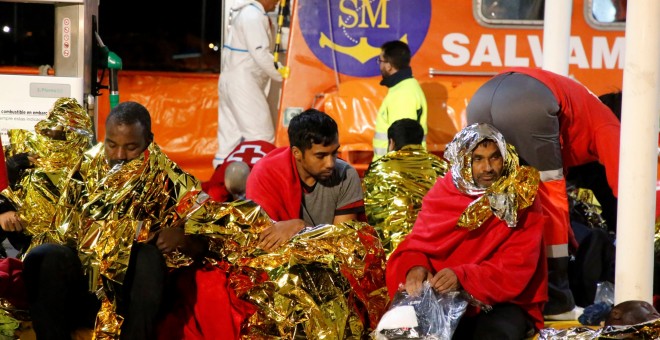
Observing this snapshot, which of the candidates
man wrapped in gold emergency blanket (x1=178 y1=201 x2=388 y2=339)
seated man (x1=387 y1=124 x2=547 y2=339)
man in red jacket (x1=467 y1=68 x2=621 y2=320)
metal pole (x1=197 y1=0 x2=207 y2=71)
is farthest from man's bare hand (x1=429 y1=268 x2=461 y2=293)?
metal pole (x1=197 y1=0 x2=207 y2=71)

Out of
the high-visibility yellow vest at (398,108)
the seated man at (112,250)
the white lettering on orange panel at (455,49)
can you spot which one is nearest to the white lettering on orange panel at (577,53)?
the white lettering on orange panel at (455,49)

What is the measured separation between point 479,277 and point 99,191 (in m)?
1.55

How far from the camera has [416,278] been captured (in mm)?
4320

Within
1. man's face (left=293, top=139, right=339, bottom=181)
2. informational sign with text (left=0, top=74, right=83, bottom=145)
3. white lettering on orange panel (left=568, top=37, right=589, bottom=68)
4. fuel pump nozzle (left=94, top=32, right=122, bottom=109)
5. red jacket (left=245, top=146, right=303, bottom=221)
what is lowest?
red jacket (left=245, top=146, right=303, bottom=221)

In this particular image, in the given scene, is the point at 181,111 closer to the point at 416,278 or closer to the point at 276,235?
the point at 276,235

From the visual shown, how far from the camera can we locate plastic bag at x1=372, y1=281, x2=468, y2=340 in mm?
4148

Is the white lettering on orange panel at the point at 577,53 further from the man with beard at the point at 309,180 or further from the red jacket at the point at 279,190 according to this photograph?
the red jacket at the point at 279,190

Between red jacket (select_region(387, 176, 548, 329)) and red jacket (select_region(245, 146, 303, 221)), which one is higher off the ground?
red jacket (select_region(245, 146, 303, 221))

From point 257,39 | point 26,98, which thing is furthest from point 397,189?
point 257,39

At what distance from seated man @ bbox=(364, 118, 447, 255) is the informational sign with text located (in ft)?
6.19

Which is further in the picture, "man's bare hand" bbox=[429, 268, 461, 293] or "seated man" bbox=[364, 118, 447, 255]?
"seated man" bbox=[364, 118, 447, 255]

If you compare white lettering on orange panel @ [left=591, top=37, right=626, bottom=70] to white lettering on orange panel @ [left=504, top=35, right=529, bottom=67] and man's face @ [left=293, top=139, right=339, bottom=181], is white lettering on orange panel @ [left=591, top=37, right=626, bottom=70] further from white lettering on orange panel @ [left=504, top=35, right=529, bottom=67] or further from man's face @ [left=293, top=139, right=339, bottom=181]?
man's face @ [left=293, top=139, right=339, bottom=181]

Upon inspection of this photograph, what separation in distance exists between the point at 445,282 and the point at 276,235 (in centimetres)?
71

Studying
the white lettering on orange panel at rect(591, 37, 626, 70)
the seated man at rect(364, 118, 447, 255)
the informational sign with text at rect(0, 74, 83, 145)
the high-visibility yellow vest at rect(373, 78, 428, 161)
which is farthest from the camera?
the white lettering on orange panel at rect(591, 37, 626, 70)
